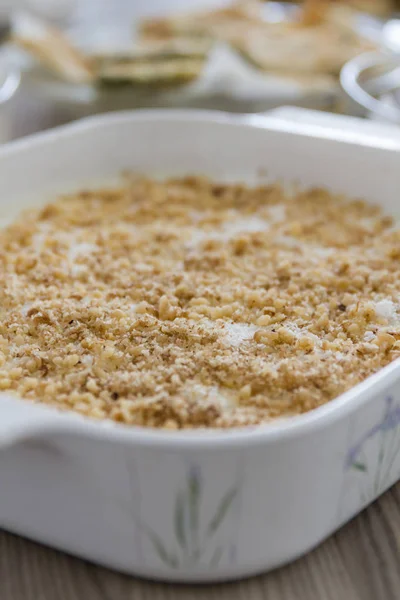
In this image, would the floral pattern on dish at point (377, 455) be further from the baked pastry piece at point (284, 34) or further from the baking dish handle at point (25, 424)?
the baked pastry piece at point (284, 34)

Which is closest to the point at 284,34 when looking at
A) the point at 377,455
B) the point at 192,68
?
the point at 192,68

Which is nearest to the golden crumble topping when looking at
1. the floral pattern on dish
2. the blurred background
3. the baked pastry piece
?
the floral pattern on dish

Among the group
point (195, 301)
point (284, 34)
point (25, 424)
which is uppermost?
point (25, 424)

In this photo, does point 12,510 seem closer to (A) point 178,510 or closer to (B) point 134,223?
(A) point 178,510

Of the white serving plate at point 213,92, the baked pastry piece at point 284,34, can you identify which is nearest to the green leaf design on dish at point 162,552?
the white serving plate at point 213,92

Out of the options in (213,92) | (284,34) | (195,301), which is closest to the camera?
(195,301)

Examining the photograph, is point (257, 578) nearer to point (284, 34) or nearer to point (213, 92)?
point (213, 92)

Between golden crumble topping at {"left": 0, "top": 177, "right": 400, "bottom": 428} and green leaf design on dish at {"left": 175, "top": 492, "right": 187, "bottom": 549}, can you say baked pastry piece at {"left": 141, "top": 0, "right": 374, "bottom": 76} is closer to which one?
golden crumble topping at {"left": 0, "top": 177, "right": 400, "bottom": 428}
